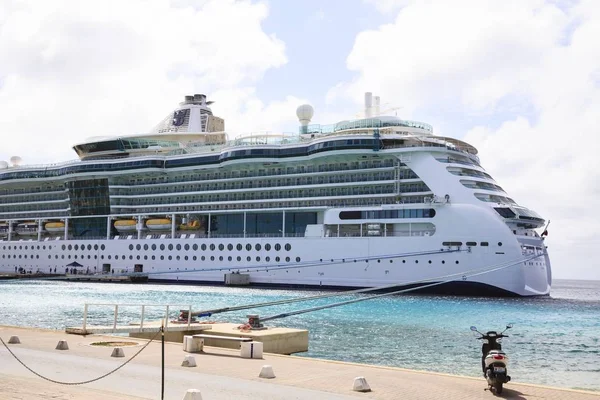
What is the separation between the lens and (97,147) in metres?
60.0

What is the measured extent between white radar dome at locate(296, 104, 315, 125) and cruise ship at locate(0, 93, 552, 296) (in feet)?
0.31

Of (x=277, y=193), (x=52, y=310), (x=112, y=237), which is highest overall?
(x=277, y=193)

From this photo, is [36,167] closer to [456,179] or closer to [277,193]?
[277,193]

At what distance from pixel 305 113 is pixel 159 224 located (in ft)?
49.9

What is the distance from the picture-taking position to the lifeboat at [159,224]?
51.1 meters

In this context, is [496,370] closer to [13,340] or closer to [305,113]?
[13,340]

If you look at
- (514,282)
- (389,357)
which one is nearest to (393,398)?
(389,357)

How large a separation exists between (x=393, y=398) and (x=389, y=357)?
23.4 ft

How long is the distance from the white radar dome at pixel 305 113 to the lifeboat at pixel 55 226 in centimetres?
2586

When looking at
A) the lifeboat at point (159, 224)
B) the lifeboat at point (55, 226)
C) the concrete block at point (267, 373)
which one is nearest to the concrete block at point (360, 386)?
the concrete block at point (267, 373)

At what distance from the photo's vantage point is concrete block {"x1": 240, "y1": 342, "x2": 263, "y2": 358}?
480 inches

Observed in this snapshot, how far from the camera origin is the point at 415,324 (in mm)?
23281

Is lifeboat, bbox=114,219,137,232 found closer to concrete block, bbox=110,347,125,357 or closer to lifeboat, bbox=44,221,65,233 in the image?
lifeboat, bbox=44,221,65,233

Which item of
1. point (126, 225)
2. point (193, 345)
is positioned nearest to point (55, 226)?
point (126, 225)
